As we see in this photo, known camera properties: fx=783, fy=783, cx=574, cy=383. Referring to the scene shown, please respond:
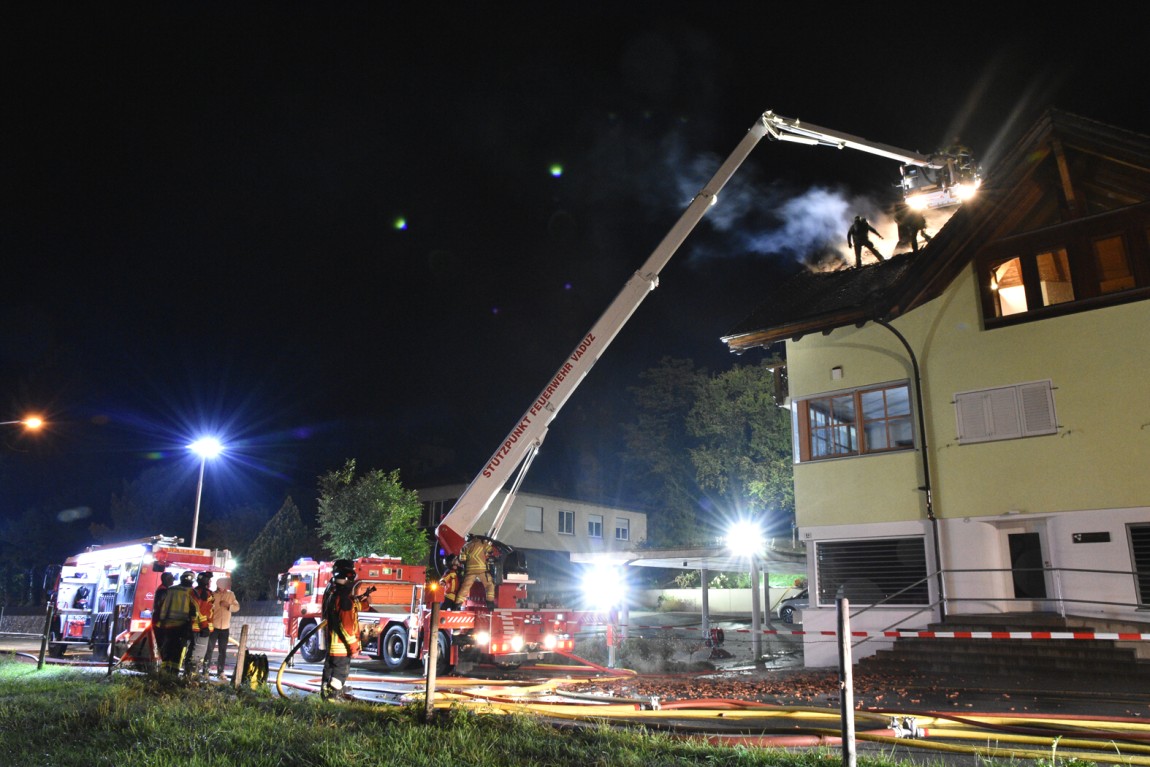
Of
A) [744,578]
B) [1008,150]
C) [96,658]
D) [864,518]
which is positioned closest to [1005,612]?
[864,518]

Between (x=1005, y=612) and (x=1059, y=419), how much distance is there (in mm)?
3378

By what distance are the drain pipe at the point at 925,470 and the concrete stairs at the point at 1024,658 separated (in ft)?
1.62

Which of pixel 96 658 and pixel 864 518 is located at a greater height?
pixel 864 518

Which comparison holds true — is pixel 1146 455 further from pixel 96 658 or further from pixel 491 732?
pixel 96 658

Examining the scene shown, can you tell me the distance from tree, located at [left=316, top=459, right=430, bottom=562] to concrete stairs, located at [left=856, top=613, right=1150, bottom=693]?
16.5 m

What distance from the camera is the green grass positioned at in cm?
572

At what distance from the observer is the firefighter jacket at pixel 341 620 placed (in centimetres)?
972

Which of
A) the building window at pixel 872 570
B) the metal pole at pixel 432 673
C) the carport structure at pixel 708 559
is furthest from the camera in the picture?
the carport structure at pixel 708 559

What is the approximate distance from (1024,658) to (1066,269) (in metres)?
6.87

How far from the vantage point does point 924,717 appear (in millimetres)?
7098

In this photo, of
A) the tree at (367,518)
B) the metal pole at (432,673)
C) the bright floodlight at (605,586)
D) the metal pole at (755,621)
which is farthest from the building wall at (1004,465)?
the tree at (367,518)

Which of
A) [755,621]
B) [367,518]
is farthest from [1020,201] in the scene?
A: [367,518]

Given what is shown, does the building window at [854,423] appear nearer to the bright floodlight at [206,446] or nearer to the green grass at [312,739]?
the green grass at [312,739]

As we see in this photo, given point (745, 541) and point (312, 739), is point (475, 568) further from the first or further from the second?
point (745, 541)
